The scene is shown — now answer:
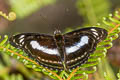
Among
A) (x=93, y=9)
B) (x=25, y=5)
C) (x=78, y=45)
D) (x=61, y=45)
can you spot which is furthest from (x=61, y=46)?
(x=25, y=5)

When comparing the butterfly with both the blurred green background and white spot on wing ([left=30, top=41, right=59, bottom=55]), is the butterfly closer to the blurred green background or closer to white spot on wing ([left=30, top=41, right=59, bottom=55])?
white spot on wing ([left=30, top=41, right=59, bottom=55])

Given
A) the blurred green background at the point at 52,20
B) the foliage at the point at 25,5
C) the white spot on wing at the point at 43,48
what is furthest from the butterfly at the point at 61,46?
the foliage at the point at 25,5

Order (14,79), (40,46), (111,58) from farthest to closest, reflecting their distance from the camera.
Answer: (111,58) → (14,79) → (40,46)

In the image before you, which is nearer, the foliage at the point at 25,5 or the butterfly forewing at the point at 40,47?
the butterfly forewing at the point at 40,47

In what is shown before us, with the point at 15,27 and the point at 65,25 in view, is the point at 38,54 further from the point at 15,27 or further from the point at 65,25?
the point at 15,27

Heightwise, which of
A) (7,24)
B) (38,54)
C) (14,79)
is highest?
(7,24)

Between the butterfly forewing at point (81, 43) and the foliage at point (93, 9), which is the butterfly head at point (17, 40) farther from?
the foliage at point (93, 9)

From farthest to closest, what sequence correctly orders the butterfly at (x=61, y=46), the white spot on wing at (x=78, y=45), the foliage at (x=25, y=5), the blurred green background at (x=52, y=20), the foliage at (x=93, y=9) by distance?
the foliage at (x=25, y=5)
the foliage at (x=93, y=9)
the blurred green background at (x=52, y=20)
the white spot on wing at (x=78, y=45)
the butterfly at (x=61, y=46)

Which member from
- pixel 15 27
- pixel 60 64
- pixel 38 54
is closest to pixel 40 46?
pixel 38 54
